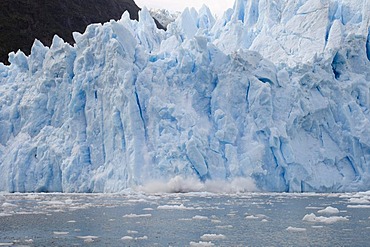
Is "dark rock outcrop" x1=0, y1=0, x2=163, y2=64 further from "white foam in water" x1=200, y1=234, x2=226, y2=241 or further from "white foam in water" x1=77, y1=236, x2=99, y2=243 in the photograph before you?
"white foam in water" x1=200, y1=234, x2=226, y2=241

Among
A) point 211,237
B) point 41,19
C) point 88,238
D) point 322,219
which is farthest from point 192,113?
point 41,19

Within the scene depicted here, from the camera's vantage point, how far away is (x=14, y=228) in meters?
9.48

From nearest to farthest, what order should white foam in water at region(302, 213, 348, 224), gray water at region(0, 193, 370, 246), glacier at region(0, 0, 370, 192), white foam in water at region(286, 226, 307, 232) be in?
gray water at region(0, 193, 370, 246) → white foam in water at region(286, 226, 307, 232) → white foam in water at region(302, 213, 348, 224) → glacier at region(0, 0, 370, 192)

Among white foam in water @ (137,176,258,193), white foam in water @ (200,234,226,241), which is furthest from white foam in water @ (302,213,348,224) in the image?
white foam in water @ (137,176,258,193)

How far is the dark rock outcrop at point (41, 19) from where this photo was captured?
140ft

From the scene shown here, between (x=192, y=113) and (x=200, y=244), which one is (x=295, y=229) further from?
(x=192, y=113)

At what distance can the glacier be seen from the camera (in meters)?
17.7

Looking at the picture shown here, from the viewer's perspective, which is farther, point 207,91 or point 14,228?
point 207,91

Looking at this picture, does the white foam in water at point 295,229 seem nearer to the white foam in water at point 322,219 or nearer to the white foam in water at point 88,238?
the white foam in water at point 322,219

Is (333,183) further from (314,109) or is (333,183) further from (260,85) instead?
(260,85)

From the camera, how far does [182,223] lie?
Result: 10.3 metres

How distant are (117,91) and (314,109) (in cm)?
639

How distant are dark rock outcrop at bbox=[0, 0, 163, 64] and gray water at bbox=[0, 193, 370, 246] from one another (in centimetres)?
2981

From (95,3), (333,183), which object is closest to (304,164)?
(333,183)
